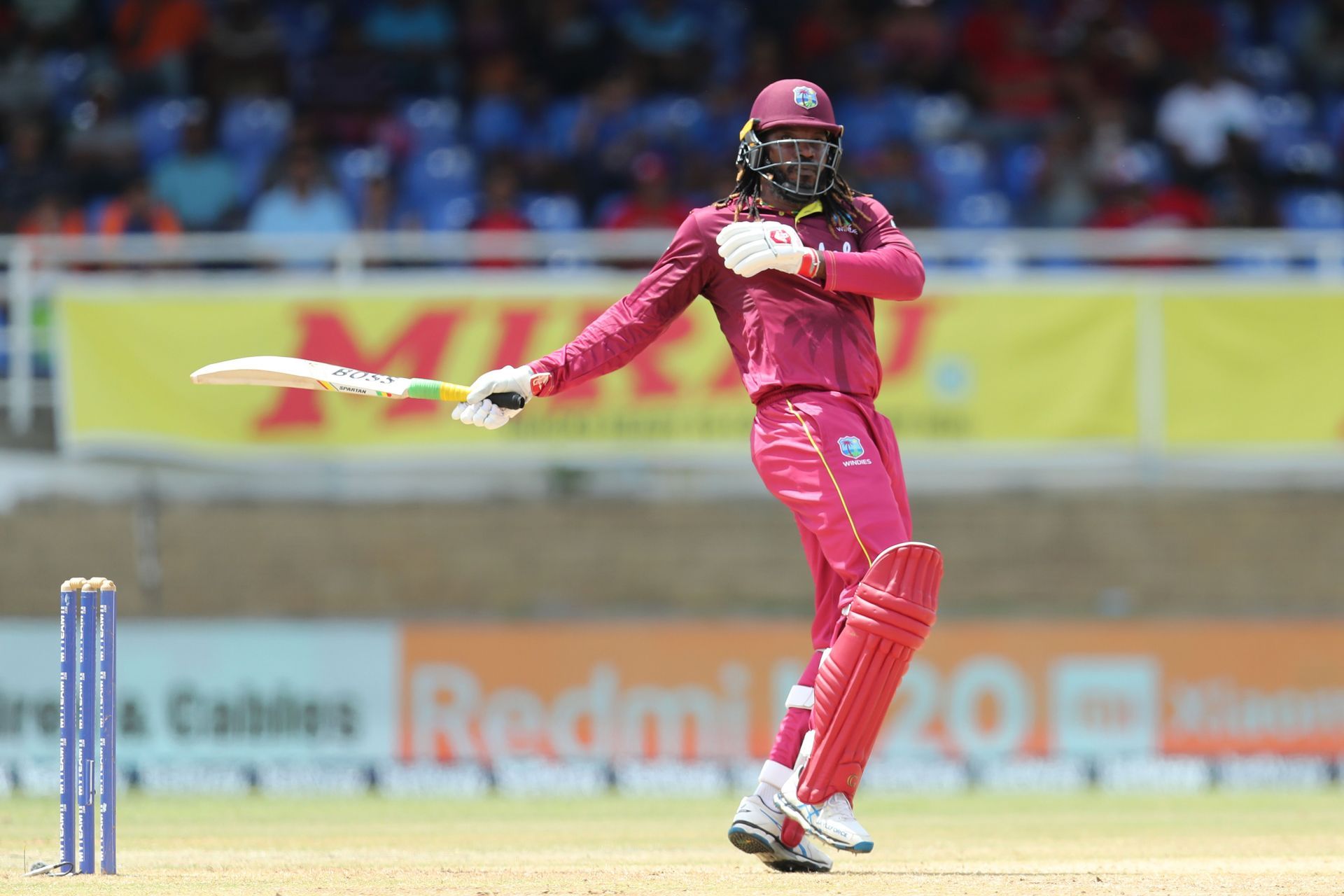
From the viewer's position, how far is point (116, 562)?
1098 centimetres

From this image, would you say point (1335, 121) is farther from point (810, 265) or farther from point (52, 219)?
point (810, 265)

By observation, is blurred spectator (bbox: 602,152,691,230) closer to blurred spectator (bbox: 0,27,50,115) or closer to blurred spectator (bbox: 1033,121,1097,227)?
blurred spectator (bbox: 1033,121,1097,227)

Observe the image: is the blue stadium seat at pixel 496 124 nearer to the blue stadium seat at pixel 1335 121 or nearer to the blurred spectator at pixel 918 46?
the blurred spectator at pixel 918 46

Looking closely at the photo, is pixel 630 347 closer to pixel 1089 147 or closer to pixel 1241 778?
pixel 1241 778

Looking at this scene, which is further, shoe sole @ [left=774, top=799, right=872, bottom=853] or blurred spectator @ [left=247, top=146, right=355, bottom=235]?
blurred spectator @ [left=247, top=146, right=355, bottom=235]

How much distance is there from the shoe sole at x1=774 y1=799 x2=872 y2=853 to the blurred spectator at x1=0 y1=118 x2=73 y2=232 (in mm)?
8795

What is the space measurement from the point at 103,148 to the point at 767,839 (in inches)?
363

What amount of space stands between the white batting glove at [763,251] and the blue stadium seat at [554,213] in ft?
23.3

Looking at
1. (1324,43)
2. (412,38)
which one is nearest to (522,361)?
(412,38)

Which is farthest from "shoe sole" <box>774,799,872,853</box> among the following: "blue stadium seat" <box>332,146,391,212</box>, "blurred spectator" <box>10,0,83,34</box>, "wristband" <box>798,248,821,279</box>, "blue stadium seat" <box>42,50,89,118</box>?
"blurred spectator" <box>10,0,83,34</box>

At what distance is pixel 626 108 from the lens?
43.3 feet

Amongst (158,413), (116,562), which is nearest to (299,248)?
(158,413)

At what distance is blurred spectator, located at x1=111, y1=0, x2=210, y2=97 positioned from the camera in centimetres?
1370

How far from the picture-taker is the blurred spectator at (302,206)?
40.0ft
